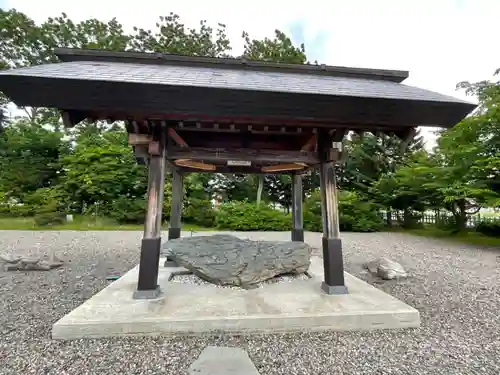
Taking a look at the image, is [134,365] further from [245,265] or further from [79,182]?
[79,182]

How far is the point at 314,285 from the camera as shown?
3607mm

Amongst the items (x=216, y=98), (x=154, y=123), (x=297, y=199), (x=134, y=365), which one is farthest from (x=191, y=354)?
(x=297, y=199)

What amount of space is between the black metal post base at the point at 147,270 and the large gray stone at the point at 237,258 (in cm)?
67

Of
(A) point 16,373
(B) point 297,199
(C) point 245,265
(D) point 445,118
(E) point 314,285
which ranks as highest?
(D) point 445,118

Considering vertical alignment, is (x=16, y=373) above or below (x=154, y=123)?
below

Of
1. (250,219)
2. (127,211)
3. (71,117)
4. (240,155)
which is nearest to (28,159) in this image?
(127,211)

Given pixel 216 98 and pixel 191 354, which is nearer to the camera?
pixel 191 354

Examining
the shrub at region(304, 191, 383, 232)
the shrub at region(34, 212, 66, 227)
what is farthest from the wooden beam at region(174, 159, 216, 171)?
the shrub at region(34, 212, 66, 227)

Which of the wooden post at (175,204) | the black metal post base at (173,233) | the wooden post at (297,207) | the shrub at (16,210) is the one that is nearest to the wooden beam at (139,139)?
the wooden post at (175,204)

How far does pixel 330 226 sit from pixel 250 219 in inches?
340

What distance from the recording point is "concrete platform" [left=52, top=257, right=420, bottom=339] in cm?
245

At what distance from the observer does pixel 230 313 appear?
2676 millimetres

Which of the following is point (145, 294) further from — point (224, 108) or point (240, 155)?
point (224, 108)

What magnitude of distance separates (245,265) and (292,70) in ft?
9.53
